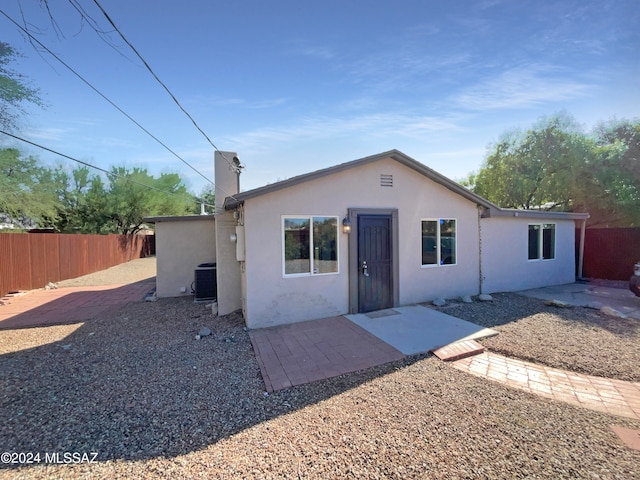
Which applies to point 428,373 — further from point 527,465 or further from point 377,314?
point 377,314

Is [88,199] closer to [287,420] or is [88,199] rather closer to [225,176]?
[225,176]

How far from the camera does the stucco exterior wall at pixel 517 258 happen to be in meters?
8.98

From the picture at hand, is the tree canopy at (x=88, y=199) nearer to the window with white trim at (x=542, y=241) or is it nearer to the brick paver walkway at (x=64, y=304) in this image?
the brick paver walkway at (x=64, y=304)

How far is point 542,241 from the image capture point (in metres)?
10.1

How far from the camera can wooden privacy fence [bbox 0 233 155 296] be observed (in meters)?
10.3

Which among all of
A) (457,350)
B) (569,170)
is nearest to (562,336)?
(457,350)

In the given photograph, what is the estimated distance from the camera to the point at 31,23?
301cm

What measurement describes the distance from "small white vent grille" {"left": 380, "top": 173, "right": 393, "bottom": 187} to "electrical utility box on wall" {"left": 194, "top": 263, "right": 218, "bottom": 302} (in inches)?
217

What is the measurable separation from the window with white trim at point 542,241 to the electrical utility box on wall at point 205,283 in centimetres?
1051

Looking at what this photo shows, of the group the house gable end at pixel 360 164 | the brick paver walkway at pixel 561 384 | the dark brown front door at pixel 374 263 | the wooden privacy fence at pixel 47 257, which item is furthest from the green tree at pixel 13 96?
the brick paver walkway at pixel 561 384

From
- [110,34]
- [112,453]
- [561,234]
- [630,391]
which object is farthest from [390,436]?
[561,234]

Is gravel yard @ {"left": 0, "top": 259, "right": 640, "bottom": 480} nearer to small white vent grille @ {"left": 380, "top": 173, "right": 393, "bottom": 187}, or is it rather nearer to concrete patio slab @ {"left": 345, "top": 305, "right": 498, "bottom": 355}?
concrete patio slab @ {"left": 345, "top": 305, "right": 498, "bottom": 355}

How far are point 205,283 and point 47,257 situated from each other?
859 cm

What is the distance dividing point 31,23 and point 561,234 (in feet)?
46.2
